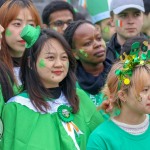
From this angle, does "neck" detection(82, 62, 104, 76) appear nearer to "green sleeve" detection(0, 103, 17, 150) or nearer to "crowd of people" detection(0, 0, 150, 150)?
"crowd of people" detection(0, 0, 150, 150)

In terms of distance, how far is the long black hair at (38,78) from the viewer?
12.6 ft

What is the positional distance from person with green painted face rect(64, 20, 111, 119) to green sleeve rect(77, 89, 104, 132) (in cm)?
27

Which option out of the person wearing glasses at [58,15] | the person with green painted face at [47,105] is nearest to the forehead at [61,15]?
the person wearing glasses at [58,15]

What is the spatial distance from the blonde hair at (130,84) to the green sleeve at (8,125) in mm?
620

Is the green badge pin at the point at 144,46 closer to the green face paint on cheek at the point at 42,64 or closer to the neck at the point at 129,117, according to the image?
the neck at the point at 129,117

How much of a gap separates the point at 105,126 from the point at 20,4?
1.39 meters

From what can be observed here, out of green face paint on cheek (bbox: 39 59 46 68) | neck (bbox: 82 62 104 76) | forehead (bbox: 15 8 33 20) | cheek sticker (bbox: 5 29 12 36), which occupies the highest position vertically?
forehead (bbox: 15 8 33 20)

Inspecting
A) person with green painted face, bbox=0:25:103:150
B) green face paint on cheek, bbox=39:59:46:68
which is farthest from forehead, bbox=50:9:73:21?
green face paint on cheek, bbox=39:59:46:68

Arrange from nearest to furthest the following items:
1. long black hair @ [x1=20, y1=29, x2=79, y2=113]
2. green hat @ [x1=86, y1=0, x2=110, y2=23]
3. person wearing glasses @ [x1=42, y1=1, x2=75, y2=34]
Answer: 1. long black hair @ [x1=20, y1=29, x2=79, y2=113]
2. person wearing glasses @ [x1=42, y1=1, x2=75, y2=34]
3. green hat @ [x1=86, y1=0, x2=110, y2=23]

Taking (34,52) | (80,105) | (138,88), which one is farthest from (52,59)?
(138,88)

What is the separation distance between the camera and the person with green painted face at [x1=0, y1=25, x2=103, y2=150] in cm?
372

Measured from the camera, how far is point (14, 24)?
441cm

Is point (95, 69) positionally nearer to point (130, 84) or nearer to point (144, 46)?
point (144, 46)

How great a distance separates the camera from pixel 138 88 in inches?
138
